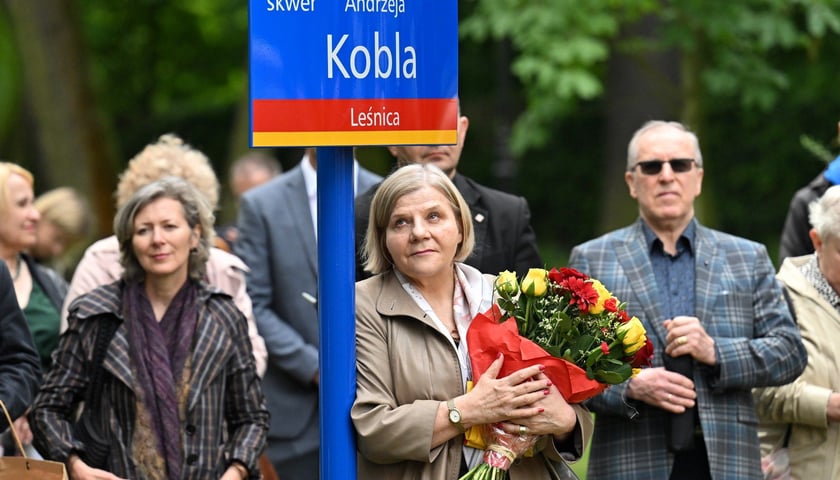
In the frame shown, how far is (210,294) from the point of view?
19.0 ft

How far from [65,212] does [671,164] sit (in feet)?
14.5

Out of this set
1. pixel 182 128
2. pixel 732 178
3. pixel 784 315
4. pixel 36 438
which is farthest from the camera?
pixel 182 128

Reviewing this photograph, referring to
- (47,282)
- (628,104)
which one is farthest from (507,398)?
(628,104)

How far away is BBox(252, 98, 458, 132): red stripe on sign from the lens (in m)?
4.18

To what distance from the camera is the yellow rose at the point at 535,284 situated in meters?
4.55

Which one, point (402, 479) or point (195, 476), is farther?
point (195, 476)

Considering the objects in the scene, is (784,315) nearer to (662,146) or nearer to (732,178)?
(662,146)

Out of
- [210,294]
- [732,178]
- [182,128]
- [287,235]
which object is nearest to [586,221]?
[732,178]

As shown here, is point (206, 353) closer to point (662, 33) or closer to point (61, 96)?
point (662, 33)

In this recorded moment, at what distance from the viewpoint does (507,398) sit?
4422mm

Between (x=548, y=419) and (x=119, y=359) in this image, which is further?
(x=119, y=359)

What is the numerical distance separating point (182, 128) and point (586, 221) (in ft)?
24.9

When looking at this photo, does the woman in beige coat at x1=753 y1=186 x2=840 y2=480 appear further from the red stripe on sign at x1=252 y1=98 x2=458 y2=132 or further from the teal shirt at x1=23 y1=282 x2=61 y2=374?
the teal shirt at x1=23 y1=282 x2=61 y2=374

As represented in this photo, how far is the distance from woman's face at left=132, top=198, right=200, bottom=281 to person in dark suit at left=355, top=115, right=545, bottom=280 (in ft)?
2.60
